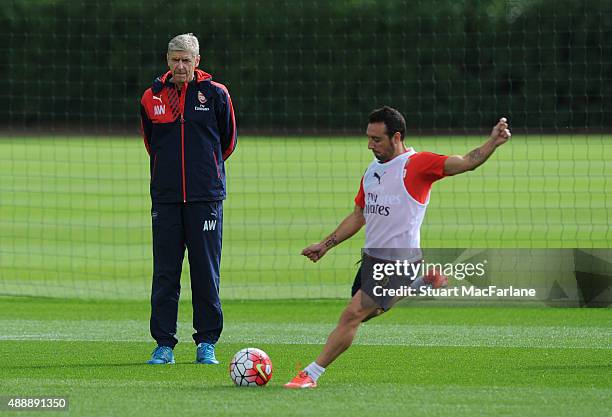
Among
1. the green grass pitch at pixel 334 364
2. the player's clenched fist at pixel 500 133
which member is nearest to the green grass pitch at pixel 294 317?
the green grass pitch at pixel 334 364

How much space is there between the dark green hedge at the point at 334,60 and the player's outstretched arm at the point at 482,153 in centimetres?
1343

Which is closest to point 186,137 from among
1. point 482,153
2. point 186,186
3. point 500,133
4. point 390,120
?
point 186,186

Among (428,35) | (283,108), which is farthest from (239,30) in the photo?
(428,35)

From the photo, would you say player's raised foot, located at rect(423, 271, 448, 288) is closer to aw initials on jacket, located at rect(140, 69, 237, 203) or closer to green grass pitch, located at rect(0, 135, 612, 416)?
green grass pitch, located at rect(0, 135, 612, 416)

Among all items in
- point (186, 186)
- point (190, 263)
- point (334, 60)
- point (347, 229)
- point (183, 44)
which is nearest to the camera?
point (347, 229)

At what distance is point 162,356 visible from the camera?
910 centimetres

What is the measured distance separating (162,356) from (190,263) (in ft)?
2.31

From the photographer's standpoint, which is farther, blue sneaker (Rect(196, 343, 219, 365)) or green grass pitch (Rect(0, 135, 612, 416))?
blue sneaker (Rect(196, 343, 219, 365))

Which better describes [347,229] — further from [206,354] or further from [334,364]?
[206,354]

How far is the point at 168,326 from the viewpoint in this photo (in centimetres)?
920

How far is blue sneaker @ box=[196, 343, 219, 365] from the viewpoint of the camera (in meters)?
9.11

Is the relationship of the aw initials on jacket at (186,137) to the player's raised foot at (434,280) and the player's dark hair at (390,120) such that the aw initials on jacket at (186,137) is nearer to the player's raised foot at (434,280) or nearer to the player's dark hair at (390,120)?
the player's dark hair at (390,120)

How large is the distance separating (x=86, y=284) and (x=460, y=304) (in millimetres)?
5013

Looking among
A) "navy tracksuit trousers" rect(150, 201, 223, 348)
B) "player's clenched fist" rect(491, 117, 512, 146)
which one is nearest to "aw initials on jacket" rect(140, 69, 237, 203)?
"navy tracksuit trousers" rect(150, 201, 223, 348)
